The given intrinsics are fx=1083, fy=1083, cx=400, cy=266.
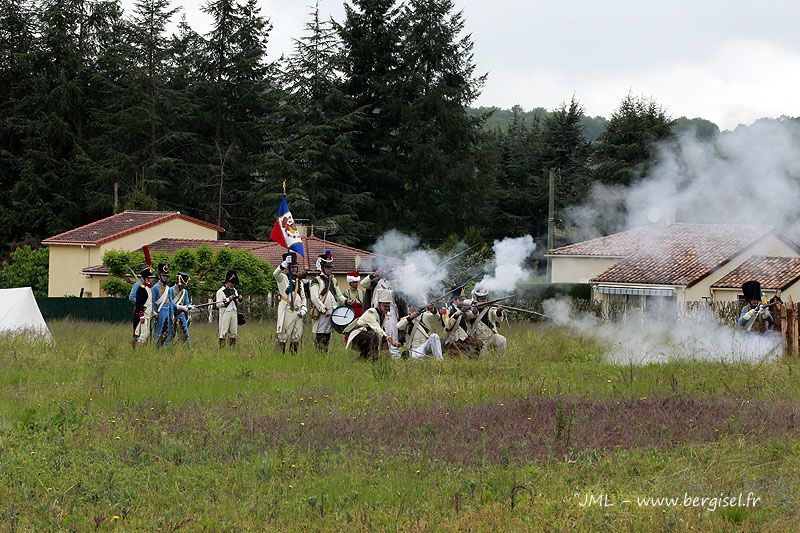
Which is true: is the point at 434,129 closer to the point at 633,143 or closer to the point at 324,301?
the point at 633,143

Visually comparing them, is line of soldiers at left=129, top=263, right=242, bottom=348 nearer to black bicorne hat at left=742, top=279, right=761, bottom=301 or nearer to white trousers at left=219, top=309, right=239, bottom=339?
white trousers at left=219, top=309, right=239, bottom=339

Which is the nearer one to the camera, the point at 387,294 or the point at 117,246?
the point at 387,294

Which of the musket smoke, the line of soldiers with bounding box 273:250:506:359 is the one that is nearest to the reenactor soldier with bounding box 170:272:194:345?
the line of soldiers with bounding box 273:250:506:359

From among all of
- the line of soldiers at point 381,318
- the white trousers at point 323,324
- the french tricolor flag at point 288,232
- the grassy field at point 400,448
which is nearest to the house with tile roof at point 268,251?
the french tricolor flag at point 288,232

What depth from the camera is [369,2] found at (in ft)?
191

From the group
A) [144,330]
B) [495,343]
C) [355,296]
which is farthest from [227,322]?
[495,343]

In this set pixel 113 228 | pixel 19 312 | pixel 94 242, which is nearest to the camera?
pixel 19 312

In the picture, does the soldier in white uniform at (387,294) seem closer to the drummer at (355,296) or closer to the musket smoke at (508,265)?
the drummer at (355,296)

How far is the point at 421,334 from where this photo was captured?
59.4ft

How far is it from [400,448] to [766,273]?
94.9 feet

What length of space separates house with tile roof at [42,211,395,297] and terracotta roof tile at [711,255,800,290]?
14542 mm

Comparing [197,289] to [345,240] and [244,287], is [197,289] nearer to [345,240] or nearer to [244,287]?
[244,287]

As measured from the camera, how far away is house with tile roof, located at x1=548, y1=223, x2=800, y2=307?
36969mm

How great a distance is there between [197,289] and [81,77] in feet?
98.9
